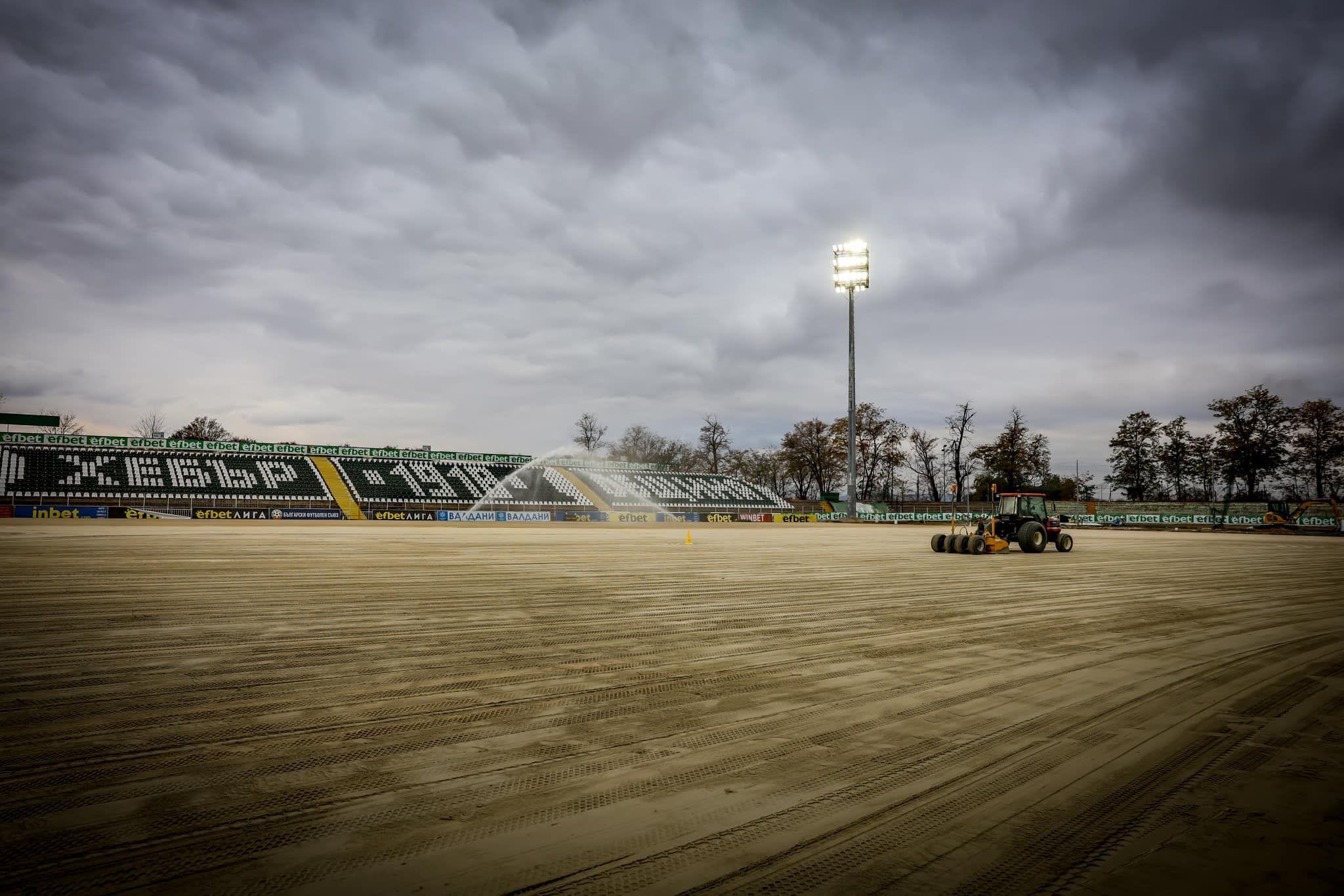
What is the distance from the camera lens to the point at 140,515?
47656mm

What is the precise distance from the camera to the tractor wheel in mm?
20188

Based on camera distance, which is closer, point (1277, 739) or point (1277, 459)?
point (1277, 739)

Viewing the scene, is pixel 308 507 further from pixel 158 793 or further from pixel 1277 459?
pixel 1277 459

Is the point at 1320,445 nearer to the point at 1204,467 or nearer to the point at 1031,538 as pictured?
the point at 1204,467

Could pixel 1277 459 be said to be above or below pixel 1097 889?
above

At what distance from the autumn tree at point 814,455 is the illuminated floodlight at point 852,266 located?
32030 mm

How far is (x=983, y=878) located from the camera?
8.32ft

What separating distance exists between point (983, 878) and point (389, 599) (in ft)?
27.5

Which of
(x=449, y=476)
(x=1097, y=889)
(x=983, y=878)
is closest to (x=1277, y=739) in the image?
(x=1097, y=889)

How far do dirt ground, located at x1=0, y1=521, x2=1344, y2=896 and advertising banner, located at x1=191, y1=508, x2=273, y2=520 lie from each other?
47978 mm

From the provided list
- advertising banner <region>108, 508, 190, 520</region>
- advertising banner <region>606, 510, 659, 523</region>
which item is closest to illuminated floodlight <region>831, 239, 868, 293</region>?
advertising banner <region>606, 510, 659, 523</region>

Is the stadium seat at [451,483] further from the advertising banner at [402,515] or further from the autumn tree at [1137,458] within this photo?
the autumn tree at [1137,458]

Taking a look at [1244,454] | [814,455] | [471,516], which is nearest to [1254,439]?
[1244,454]

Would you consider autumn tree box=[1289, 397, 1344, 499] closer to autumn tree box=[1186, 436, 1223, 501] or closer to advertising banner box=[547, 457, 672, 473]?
autumn tree box=[1186, 436, 1223, 501]
